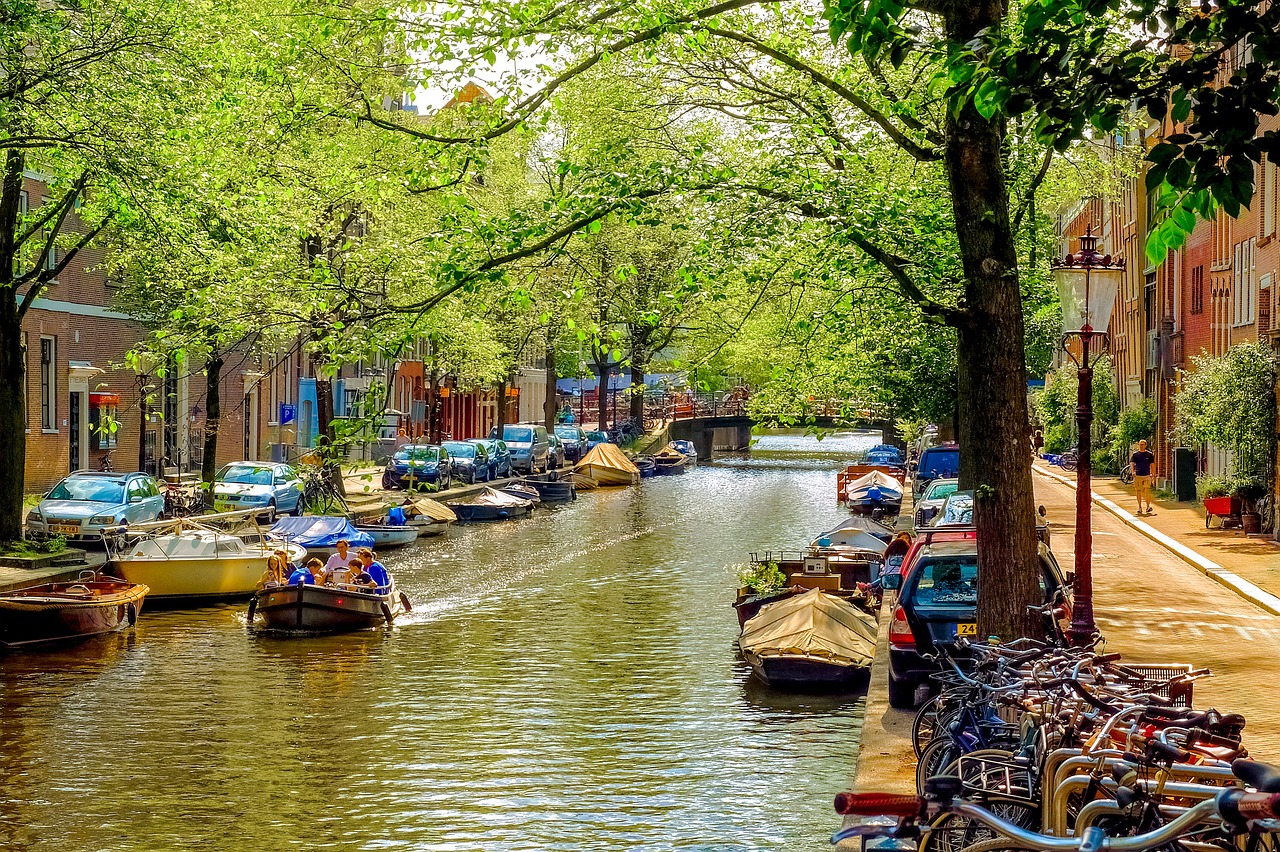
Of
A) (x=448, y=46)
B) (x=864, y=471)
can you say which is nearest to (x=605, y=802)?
(x=448, y=46)

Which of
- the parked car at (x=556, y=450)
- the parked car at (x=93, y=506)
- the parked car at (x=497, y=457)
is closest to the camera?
the parked car at (x=93, y=506)

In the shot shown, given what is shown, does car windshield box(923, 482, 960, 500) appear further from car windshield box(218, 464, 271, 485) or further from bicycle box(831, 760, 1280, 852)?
bicycle box(831, 760, 1280, 852)

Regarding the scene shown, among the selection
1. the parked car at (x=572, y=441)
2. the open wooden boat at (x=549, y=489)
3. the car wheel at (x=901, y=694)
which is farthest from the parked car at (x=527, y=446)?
the car wheel at (x=901, y=694)

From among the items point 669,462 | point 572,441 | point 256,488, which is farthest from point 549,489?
point 256,488

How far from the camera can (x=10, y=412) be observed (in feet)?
94.1

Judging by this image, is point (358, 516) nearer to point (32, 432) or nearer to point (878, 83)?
point (32, 432)

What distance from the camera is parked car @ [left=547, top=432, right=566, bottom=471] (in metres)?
68.0

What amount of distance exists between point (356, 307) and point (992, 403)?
5.03 m

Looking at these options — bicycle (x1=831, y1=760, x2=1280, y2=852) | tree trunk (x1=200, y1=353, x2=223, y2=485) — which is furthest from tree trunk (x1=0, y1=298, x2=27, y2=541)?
bicycle (x1=831, y1=760, x2=1280, y2=852)

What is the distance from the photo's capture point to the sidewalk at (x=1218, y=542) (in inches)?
1040

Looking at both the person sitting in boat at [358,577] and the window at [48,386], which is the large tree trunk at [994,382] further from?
the window at [48,386]

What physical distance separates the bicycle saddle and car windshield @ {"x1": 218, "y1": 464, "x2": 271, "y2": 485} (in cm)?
3812

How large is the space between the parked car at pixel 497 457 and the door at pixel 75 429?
19455 millimetres

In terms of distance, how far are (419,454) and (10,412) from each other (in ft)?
84.0
